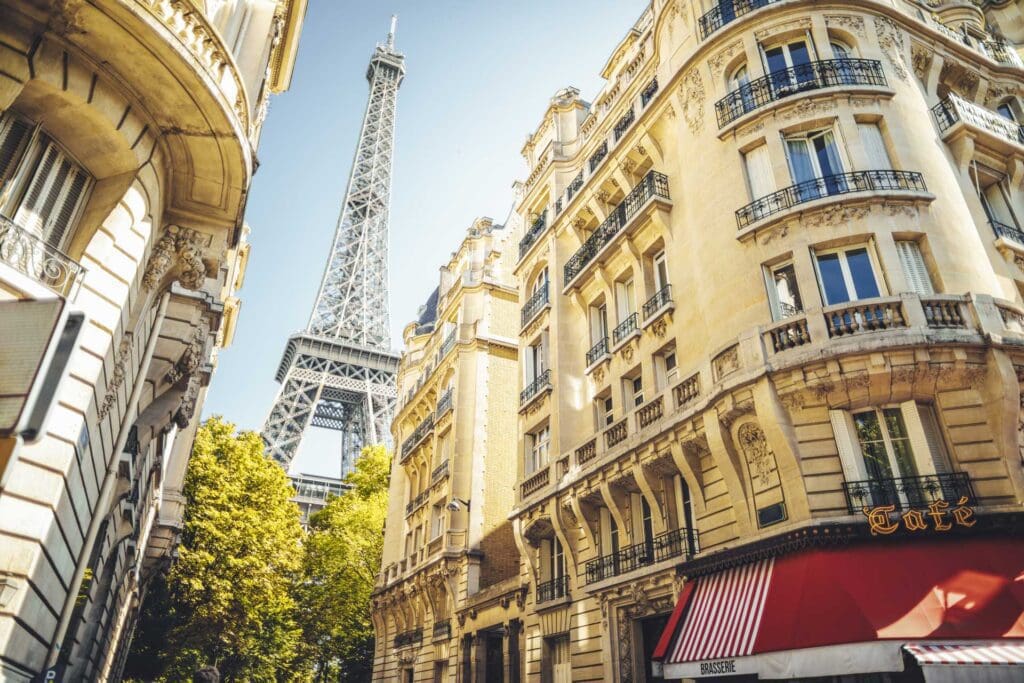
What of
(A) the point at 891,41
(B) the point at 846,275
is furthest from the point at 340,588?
(A) the point at 891,41

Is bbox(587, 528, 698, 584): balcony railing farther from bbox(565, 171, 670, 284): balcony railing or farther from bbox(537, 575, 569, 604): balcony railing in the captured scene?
bbox(565, 171, 670, 284): balcony railing

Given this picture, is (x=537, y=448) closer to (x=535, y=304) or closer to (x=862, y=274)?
(x=535, y=304)

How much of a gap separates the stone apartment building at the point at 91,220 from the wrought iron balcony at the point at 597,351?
37.1ft

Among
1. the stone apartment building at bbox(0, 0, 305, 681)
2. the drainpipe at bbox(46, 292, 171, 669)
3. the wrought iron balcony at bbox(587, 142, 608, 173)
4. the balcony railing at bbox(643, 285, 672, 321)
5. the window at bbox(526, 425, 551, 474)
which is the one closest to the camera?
the stone apartment building at bbox(0, 0, 305, 681)

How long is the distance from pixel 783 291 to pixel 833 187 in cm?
265

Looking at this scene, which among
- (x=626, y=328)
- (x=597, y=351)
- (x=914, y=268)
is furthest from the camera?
(x=597, y=351)

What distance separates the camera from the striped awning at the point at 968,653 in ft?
30.1

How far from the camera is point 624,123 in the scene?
72.3 feet

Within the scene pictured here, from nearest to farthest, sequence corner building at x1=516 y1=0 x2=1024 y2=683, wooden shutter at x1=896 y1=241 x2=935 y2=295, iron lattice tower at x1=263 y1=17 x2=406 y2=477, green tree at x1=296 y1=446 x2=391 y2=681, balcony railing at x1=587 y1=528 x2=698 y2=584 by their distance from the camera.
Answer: corner building at x1=516 y1=0 x2=1024 y2=683 < wooden shutter at x1=896 y1=241 x2=935 y2=295 < balcony railing at x1=587 y1=528 x2=698 y2=584 < green tree at x1=296 y1=446 x2=391 y2=681 < iron lattice tower at x1=263 y1=17 x2=406 y2=477

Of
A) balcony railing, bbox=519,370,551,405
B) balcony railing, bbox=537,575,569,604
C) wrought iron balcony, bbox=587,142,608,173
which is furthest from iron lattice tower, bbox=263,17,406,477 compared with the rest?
wrought iron balcony, bbox=587,142,608,173

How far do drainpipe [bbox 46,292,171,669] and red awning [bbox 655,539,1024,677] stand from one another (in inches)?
395

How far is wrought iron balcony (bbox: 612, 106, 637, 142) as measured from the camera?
850 inches

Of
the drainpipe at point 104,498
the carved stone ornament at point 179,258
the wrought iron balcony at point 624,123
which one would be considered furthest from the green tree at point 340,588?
the carved stone ornament at point 179,258

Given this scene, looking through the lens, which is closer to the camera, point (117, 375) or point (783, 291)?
point (117, 375)
